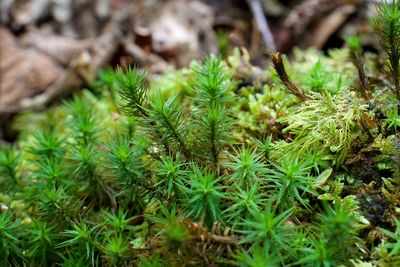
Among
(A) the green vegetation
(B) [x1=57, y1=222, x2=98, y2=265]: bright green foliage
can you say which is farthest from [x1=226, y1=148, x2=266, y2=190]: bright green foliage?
(B) [x1=57, y1=222, x2=98, y2=265]: bright green foliage

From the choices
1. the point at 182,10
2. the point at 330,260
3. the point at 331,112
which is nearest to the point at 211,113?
the point at 331,112

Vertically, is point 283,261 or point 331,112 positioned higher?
point 331,112

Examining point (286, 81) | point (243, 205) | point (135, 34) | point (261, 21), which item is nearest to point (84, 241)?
point (243, 205)

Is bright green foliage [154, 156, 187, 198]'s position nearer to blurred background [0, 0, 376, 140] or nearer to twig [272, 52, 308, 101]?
twig [272, 52, 308, 101]

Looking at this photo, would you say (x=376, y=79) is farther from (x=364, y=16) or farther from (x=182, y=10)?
(x=182, y=10)

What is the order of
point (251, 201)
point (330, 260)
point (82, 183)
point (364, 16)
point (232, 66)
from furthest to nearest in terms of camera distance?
point (364, 16)
point (232, 66)
point (82, 183)
point (251, 201)
point (330, 260)

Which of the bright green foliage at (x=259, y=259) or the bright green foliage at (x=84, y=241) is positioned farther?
the bright green foliage at (x=84, y=241)

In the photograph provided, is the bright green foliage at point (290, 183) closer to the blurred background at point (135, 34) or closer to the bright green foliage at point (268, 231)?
the bright green foliage at point (268, 231)

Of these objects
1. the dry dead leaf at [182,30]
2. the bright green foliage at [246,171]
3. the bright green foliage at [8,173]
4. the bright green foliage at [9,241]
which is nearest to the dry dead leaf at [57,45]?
the dry dead leaf at [182,30]
